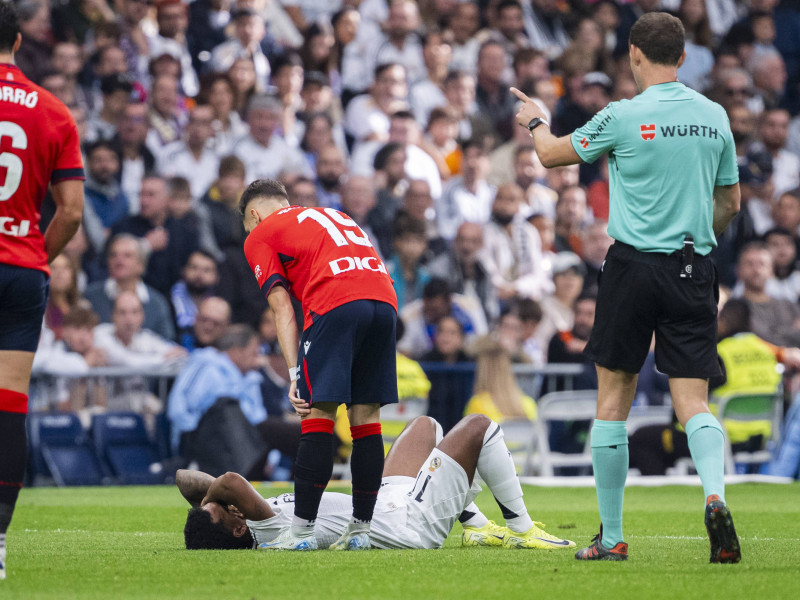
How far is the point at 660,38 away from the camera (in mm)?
5973

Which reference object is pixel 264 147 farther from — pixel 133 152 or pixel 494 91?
pixel 494 91

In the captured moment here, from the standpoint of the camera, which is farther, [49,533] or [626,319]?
[49,533]

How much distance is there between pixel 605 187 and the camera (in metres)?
17.4

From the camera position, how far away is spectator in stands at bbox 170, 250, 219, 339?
13805 millimetres

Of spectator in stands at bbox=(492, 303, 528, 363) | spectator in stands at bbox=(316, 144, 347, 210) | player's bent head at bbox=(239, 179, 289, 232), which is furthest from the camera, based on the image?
spectator in stands at bbox=(316, 144, 347, 210)

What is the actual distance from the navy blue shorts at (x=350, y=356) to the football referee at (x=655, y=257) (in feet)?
3.75

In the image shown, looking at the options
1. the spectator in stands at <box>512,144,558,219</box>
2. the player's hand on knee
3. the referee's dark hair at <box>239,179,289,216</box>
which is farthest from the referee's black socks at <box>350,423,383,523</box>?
the spectator in stands at <box>512,144,558,219</box>

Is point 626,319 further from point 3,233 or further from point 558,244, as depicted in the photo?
point 558,244

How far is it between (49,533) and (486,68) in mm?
11171

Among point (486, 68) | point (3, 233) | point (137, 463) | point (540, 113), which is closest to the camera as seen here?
point (3, 233)

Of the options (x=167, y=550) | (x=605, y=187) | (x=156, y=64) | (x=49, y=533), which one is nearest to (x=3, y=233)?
(x=167, y=550)

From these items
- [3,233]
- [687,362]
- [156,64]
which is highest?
[156,64]

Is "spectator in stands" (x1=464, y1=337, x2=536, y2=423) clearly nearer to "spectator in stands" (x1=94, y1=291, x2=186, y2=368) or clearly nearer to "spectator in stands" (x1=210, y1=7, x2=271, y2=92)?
"spectator in stands" (x1=94, y1=291, x2=186, y2=368)

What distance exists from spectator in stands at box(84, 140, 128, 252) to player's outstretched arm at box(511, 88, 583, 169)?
8841 mm
